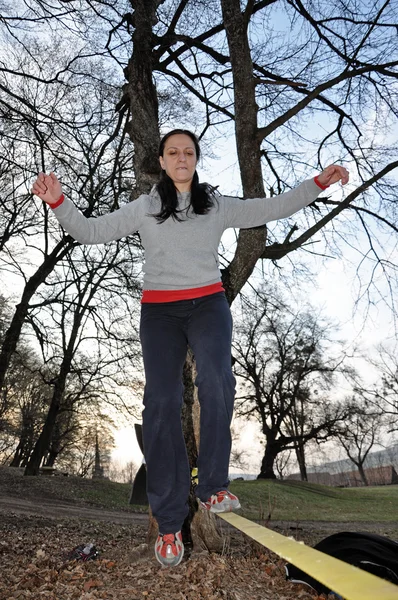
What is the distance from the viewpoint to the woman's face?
10.9ft

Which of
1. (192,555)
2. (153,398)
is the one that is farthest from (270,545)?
(192,555)

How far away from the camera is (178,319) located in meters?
3.13

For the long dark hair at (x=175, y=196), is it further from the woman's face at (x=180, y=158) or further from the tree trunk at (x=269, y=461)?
the tree trunk at (x=269, y=461)

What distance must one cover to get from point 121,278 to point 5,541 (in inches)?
296

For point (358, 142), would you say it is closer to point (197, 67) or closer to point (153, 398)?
point (197, 67)

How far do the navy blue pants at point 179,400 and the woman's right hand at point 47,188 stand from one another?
930 mm

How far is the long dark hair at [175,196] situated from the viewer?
10.7ft

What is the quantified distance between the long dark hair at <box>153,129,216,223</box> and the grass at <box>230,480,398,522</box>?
12345mm

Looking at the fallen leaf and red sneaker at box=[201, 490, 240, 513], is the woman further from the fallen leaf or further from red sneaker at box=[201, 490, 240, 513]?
the fallen leaf

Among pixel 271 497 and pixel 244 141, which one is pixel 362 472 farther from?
pixel 244 141

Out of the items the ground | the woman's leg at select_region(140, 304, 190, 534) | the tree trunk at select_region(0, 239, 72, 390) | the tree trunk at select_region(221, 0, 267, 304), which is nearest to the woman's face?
the woman's leg at select_region(140, 304, 190, 534)

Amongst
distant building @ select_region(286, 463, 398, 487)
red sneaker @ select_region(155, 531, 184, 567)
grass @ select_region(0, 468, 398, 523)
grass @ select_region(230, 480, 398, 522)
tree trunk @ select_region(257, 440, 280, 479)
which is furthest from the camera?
distant building @ select_region(286, 463, 398, 487)

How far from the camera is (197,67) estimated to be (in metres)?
7.41

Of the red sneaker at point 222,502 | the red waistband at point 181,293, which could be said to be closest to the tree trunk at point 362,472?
the red sneaker at point 222,502
